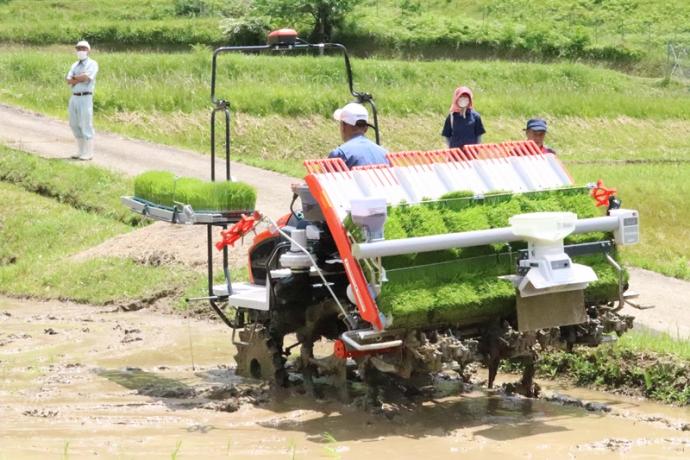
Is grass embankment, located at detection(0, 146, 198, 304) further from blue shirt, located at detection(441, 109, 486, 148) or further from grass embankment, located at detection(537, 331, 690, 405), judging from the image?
grass embankment, located at detection(537, 331, 690, 405)

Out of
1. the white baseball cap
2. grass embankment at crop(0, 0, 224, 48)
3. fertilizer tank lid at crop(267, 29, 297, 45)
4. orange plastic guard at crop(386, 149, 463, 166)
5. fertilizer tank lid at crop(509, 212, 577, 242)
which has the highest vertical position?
grass embankment at crop(0, 0, 224, 48)

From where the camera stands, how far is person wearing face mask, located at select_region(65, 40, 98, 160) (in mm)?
21141

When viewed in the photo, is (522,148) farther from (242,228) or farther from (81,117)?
(81,117)

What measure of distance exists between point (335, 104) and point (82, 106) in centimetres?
828

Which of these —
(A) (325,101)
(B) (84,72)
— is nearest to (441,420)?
(B) (84,72)

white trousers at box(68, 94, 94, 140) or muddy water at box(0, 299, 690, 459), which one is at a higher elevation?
white trousers at box(68, 94, 94, 140)

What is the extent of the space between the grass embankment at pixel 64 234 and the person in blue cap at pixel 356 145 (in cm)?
469

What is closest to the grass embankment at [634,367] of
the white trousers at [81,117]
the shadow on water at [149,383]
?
the shadow on water at [149,383]

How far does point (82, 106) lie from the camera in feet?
69.7

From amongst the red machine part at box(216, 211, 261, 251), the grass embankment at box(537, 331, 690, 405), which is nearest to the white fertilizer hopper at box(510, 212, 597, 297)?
A: the grass embankment at box(537, 331, 690, 405)

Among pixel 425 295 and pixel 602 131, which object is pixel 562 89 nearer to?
pixel 602 131

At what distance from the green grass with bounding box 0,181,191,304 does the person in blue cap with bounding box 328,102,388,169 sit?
4.73 m

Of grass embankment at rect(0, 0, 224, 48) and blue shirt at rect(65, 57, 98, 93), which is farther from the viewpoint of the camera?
grass embankment at rect(0, 0, 224, 48)

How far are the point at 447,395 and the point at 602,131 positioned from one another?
840 inches
